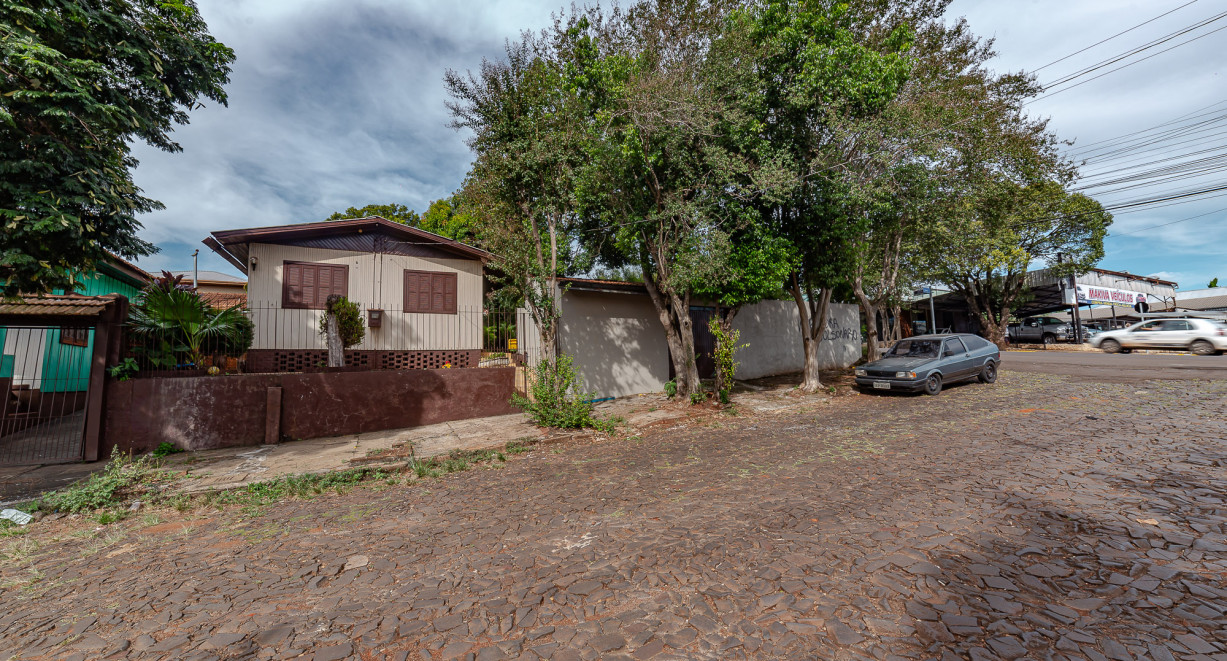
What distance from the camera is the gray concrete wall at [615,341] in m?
11.8

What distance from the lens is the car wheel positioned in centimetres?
1674

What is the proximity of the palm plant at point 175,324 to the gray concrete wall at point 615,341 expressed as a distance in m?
6.93

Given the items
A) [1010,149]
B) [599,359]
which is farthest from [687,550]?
[1010,149]

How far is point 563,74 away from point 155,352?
9.27 meters

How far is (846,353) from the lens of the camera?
58.9ft

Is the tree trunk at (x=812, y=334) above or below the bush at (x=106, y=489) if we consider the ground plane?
above

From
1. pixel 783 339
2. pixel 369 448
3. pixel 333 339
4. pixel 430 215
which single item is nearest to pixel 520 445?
pixel 369 448

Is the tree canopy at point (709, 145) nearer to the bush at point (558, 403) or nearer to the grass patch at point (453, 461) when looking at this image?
the bush at point (558, 403)

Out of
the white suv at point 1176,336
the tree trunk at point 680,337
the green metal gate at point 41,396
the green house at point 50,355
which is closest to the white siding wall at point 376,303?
the green house at point 50,355

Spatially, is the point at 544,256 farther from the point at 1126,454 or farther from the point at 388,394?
the point at 1126,454

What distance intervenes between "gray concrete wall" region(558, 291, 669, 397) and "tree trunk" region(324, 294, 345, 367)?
198 inches

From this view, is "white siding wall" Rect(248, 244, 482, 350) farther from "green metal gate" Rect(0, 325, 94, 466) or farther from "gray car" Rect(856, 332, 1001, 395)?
"gray car" Rect(856, 332, 1001, 395)

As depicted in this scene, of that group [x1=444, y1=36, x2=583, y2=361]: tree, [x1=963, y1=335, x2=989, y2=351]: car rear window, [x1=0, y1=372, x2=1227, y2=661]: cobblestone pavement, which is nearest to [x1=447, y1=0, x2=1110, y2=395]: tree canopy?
[x1=444, y1=36, x2=583, y2=361]: tree

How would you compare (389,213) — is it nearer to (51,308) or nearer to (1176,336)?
(51,308)
